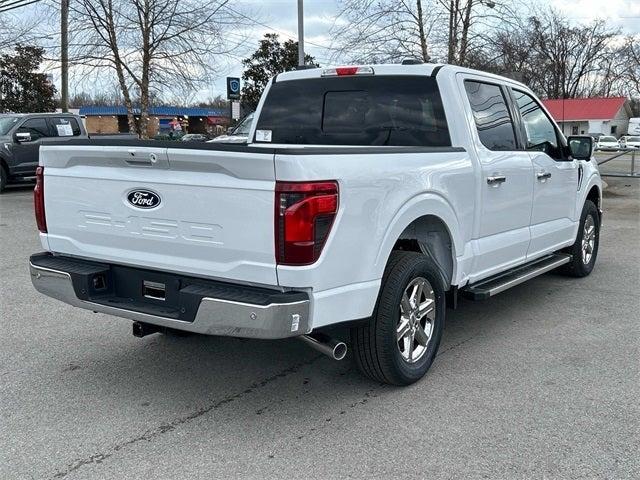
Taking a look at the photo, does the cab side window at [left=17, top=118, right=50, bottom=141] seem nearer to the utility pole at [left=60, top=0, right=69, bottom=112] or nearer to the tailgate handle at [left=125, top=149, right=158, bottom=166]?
the utility pole at [left=60, top=0, right=69, bottom=112]

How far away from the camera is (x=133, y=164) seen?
3.72 m

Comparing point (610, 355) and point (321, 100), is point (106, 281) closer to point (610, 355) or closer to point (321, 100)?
point (321, 100)

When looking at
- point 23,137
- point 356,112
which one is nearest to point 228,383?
point 356,112

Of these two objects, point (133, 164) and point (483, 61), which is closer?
point (133, 164)

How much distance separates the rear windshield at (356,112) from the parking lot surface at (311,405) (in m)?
1.63

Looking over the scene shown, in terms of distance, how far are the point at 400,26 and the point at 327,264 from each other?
13.8 meters

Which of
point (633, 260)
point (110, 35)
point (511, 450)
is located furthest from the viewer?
point (110, 35)

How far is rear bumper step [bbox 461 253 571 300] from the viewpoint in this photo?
4.85m

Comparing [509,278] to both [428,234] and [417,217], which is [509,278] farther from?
[417,217]

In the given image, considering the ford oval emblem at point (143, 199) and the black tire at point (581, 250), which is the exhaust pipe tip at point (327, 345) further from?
the black tire at point (581, 250)

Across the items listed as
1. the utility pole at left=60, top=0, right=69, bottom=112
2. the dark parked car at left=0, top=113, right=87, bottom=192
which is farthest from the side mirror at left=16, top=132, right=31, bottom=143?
the utility pole at left=60, top=0, right=69, bottom=112

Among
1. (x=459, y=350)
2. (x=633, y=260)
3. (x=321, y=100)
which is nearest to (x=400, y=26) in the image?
(x=633, y=260)

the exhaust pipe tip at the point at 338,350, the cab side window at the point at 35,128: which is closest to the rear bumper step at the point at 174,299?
the exhaust pipe tip at the point at 338,350

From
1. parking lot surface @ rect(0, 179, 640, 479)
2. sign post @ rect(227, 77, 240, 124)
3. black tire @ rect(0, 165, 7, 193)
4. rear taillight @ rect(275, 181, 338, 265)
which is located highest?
sign post @ rect(227, 77, 240, 124)
